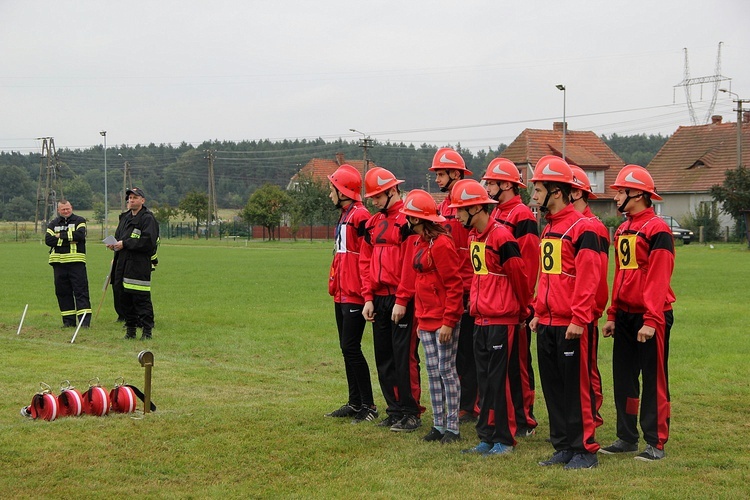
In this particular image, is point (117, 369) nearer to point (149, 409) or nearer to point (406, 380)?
point (149, 409)

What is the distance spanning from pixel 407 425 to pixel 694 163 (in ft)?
217

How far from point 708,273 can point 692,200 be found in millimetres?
39505

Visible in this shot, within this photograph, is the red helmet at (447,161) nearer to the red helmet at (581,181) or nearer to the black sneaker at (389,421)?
the red helmet at (581,181)

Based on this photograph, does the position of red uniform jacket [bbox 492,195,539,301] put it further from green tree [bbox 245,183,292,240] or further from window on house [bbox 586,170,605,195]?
green tree [bbox 245,183,292,240]

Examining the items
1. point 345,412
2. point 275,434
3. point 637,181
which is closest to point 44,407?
point 275,434

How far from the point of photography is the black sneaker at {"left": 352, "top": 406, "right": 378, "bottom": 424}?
8375mm

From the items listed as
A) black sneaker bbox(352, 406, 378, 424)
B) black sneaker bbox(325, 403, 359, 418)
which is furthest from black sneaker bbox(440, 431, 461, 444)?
black sneaker bbox(325, 403, 359, 418)

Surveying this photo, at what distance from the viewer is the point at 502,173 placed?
788cm

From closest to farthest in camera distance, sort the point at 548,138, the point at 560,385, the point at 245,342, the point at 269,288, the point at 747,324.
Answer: the point at 560,385, the point at 245,342, the point at 747,324, the point at 269,288, the point at 548,138

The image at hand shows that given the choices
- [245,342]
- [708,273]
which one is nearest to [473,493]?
[245,342]

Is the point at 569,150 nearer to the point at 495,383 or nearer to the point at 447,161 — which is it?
the point at 447,161

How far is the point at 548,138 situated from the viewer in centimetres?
7825

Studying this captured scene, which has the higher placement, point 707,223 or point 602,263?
point 602,263

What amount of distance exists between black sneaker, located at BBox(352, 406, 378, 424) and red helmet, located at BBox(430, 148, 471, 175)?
7.97 ft
